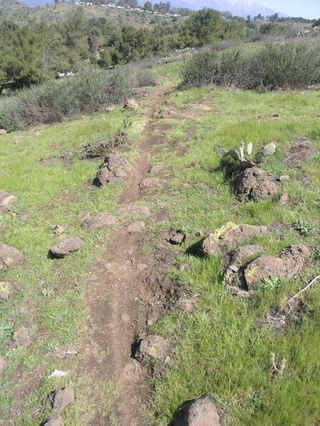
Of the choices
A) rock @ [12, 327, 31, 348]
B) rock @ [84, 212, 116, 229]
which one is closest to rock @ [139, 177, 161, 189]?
rock @ [84, 212, 116, 229]

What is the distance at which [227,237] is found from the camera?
15.2 feet

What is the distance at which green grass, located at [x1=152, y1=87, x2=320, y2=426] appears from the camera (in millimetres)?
2984

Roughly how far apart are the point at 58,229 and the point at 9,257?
2.83 ft

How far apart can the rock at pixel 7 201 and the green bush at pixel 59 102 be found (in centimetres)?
578

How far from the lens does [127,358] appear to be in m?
3.69

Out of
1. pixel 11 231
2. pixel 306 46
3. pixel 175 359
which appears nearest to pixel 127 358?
pixel 175 359

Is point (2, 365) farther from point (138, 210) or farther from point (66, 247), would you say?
point (138, 210)

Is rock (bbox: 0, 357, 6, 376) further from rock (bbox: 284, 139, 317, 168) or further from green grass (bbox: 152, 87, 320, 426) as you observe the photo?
rock (bbox: 284, 139, 317, 168)

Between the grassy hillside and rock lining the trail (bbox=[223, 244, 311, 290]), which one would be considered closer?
the grassy hillside

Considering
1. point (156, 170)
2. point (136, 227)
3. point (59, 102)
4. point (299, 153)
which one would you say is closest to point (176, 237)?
point (136, 227)

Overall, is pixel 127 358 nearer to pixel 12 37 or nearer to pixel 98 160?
pixel 98 160

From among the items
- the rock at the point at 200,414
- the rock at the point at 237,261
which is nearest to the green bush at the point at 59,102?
the rock at the point at 237,261

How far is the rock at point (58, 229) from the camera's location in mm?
5702

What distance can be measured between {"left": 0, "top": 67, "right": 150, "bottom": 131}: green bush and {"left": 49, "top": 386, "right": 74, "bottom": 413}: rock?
9812 mm
